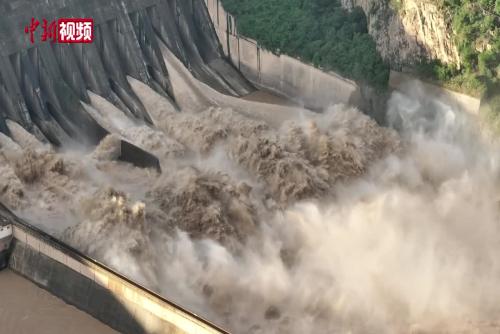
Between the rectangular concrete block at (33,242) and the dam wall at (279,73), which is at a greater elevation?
the dam wall at (279,73)

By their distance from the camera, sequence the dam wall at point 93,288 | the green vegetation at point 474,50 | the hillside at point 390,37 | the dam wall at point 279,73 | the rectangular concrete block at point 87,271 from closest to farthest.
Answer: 1. the dam wall at point 93,288
2. the rectangular concrete block at point 87,271
3. the green vegetation at point 474,50
4. the hillside at point 390,37
5. the dam wall at point 279,73

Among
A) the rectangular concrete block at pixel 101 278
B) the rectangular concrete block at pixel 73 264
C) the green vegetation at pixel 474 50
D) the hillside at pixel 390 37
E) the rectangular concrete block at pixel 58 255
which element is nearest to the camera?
the rectangular concrete block at pixel 101 278

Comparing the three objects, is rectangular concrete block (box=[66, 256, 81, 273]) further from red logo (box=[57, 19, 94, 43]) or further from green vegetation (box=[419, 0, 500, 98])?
green vegetation (box=[419, 0, 500, 98])

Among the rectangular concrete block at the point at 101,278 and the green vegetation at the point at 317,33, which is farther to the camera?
the green vegetation at the point at 317,33

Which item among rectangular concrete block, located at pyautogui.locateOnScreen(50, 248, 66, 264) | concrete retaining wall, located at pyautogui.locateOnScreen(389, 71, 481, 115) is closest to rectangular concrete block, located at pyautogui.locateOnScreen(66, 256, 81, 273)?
rectangular concrete block, located at pyautogui.locateOnScreen(50, 248, 66, 264)

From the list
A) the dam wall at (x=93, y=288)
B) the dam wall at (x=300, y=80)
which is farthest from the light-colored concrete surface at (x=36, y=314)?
the dam wall at (x=300, y=80)

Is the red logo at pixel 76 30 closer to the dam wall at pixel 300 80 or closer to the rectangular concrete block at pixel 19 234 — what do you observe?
the dam wall at pixel 300 80

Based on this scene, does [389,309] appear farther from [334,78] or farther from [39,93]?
[39,93]

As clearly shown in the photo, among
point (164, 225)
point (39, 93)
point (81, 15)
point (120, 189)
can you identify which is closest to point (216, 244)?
point (164, 225)
